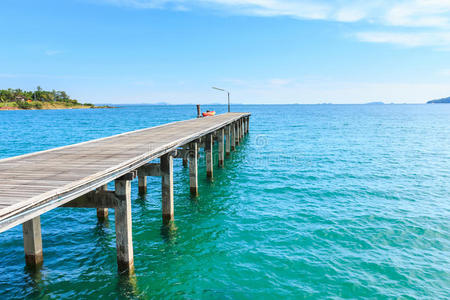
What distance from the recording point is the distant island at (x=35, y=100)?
467 ft

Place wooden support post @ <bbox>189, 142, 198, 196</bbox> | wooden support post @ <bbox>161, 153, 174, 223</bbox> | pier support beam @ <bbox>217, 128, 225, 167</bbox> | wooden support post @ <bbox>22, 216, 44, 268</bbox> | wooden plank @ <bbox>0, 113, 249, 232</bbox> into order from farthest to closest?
1. pier support beam @ <bbox>217, 128, 225, 167</bbox>
2. wooden support post @ <bbox>189, 142, 198, 196</bbox>
3. wooden support post @ <bbox>161, 153, 174, 223</bbox>
4. wooden support post @ <bbox>22, 216, 44, 268</bbox>
5. wooden plank @ <bbox>0, 113, 249, 232</bbox>

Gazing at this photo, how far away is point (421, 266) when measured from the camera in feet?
33.2

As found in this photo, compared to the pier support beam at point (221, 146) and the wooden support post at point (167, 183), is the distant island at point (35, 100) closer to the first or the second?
the pier support beam at point (221, 146)

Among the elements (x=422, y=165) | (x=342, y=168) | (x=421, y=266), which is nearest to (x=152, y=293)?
(x=421, y=266)

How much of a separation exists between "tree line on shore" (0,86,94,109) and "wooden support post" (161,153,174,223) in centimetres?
15707

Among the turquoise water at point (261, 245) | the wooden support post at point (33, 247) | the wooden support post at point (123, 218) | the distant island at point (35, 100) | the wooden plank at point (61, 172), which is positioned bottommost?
the turquoise water at point (261, 245)

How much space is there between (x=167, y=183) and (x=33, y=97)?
174255mm

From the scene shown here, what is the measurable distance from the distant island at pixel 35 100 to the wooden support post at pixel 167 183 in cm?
15229

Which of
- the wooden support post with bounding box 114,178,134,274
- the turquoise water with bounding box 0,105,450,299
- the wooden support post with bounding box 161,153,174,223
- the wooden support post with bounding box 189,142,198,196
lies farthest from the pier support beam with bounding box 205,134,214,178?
the wooden support post with bounding box 114,178,134,274

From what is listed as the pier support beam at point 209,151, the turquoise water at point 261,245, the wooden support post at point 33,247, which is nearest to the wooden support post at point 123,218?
the turquoise water at point 261,245

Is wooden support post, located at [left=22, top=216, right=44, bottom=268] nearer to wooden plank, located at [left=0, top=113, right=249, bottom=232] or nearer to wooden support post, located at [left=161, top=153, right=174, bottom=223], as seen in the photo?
wooden plank, located at [left=0, top=113, right=249, bottom=232]

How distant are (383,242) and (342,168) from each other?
510 inches

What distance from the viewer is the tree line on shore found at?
472 feet

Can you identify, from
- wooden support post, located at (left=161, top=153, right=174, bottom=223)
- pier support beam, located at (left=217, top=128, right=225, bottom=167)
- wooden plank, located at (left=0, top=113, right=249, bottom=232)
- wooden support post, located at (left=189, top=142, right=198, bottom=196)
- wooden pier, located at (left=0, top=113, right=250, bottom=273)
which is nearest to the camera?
wooden plank, located at (left=0, top=113, right=249, bottom=232)
